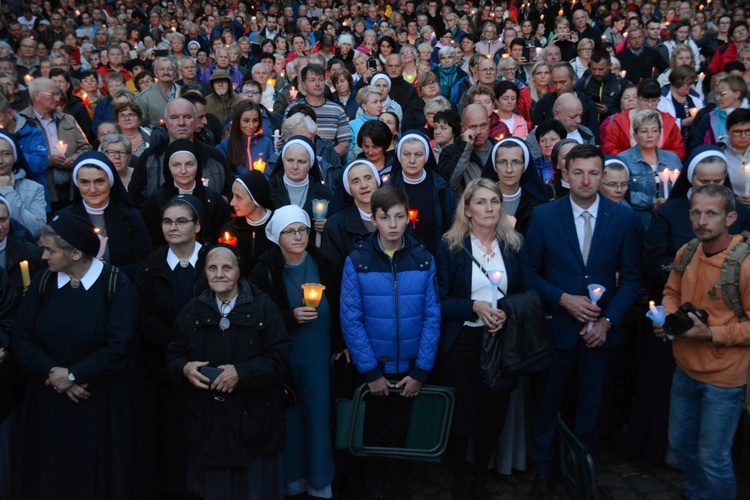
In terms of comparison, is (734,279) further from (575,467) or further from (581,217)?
(575,467)

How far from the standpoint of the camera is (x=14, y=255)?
4.35 m

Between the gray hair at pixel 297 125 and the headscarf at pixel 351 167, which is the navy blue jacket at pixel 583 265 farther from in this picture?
the gray hair at pixel 297 125

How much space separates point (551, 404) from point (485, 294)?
82cm

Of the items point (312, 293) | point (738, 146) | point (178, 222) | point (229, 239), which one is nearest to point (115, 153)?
point (229, 239)

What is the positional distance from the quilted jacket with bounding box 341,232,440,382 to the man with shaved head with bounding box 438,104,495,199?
1827 mm

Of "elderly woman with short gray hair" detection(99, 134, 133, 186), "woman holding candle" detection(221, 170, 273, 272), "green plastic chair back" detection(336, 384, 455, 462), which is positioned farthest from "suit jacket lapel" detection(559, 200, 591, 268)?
"elderly woman with short gray hair" detection(99, 134, 133, 186)

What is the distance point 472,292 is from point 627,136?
10.8 ft

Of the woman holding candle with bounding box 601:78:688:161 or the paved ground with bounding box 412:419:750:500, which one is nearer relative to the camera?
the paved ground with bounding box 412:419:750:500

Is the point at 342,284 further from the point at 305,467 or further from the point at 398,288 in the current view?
the point at 305,467

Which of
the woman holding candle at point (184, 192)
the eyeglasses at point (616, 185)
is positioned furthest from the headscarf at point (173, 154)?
the eyeglasses at point (616, 185)

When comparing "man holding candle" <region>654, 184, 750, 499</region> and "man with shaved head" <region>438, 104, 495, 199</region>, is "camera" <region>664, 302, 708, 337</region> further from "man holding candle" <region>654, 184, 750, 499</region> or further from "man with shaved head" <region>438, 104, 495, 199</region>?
"man with shaved head" <region>438, 104, 495, 199</region>

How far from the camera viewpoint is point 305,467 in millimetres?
4359

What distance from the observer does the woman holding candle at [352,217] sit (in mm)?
4879

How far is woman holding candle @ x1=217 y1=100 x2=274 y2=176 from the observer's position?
6.84 metres
